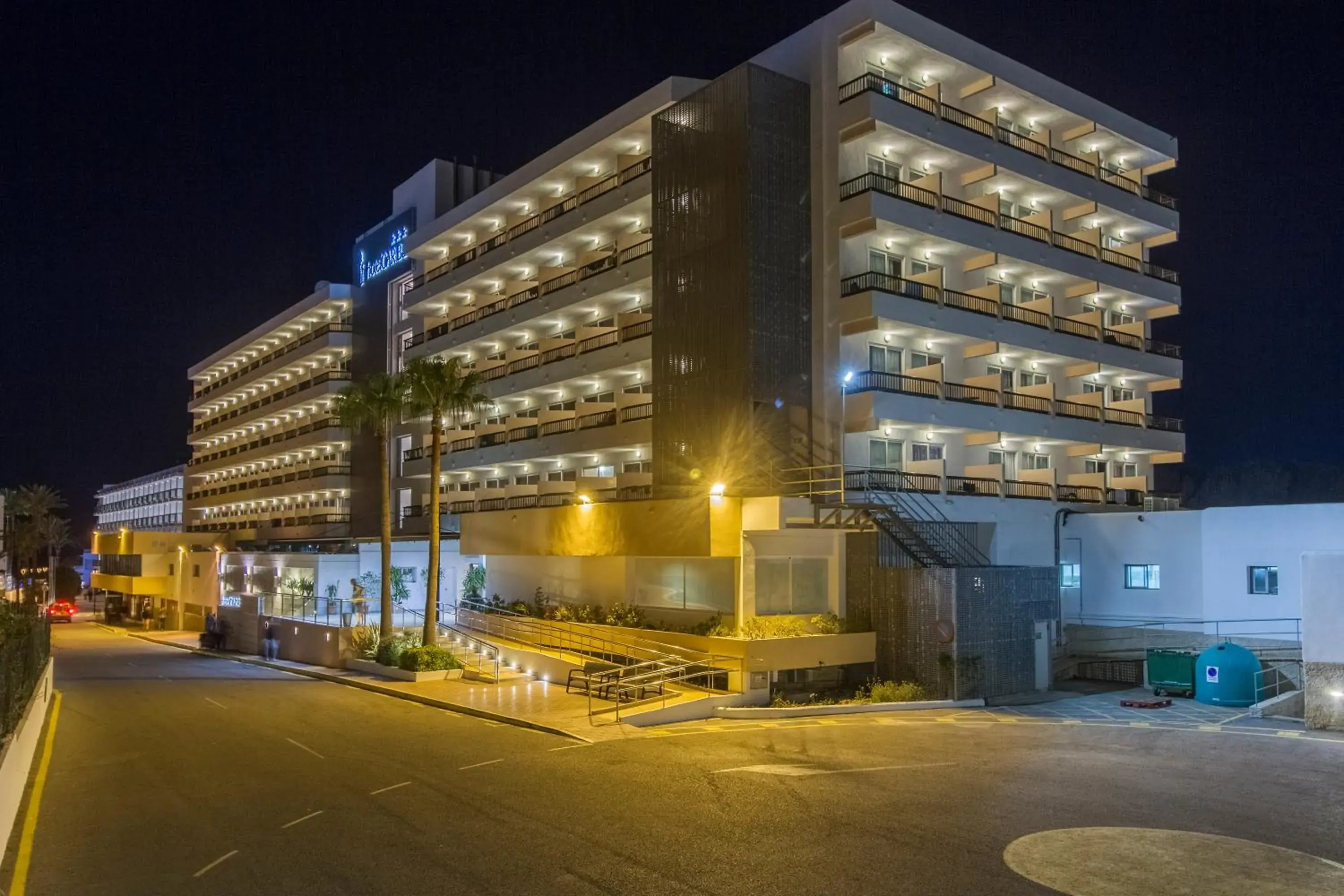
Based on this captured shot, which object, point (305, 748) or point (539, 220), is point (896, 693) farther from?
point (539, 220)

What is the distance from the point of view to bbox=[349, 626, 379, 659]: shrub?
36938 millimetres

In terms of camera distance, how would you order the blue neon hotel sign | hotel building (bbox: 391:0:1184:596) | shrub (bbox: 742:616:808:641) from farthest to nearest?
the blue neon hotel sign < hotel building (bbox: 391:0:1184:596) < shrub (bbox: 742:616:808:641)

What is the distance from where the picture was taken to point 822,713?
2588 centimetres

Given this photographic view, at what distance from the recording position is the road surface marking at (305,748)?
19.4 meters

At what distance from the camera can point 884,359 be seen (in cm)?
3734

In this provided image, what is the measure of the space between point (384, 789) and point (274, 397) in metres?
77.8

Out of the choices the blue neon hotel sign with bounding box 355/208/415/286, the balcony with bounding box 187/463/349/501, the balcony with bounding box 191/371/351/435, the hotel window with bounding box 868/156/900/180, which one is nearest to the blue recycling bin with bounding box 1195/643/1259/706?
the hotel window with bounding box 868/156/900/180

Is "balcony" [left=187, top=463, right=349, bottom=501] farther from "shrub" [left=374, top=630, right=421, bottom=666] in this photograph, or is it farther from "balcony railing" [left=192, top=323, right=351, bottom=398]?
"shrub" [left=374, top=630, right=421, bottom=666]

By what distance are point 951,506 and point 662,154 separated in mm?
17206

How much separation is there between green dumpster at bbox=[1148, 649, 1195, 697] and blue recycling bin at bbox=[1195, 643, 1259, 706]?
205cm

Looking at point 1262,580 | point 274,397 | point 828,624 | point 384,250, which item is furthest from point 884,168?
point 274,397

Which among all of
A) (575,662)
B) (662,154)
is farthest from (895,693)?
(662,154)

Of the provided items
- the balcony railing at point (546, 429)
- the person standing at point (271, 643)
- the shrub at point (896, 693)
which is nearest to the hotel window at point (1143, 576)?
the shrub at point (896, 693)

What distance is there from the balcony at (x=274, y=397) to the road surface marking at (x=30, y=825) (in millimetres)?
53726
